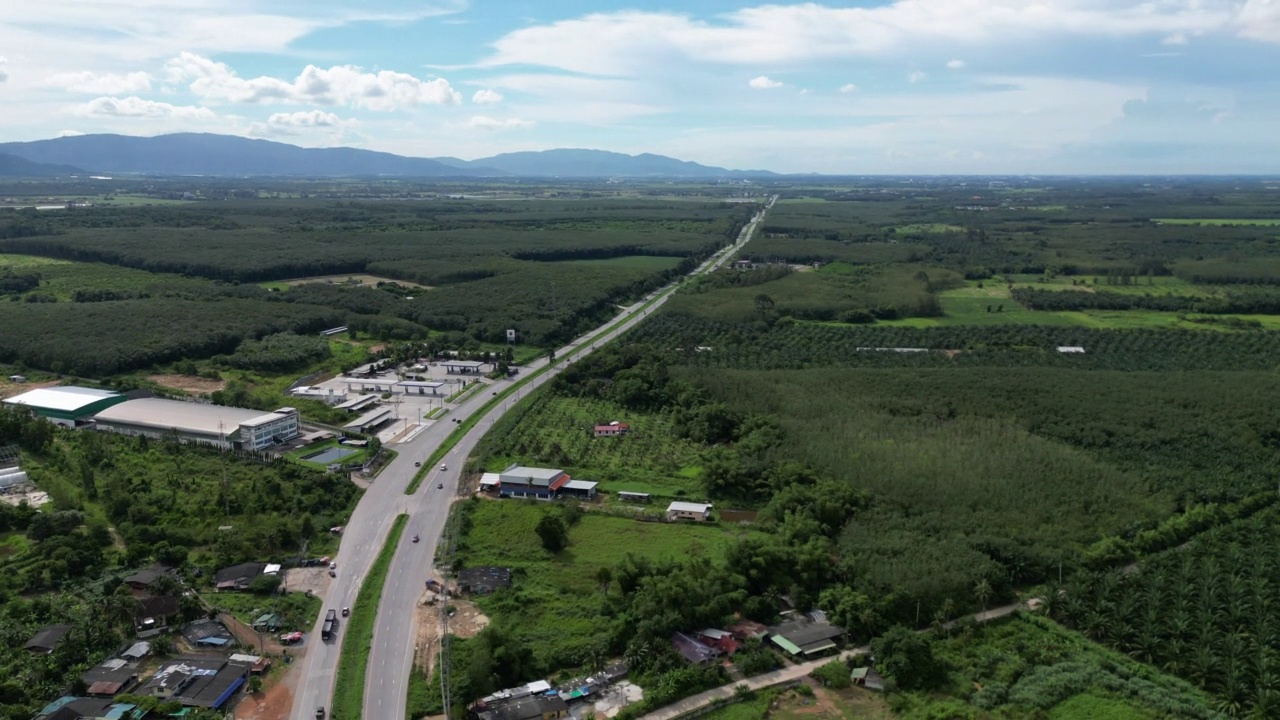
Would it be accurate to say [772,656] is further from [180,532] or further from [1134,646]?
[180,532]

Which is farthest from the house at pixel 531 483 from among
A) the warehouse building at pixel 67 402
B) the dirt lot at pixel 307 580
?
the warehouse building at pixel 67 402

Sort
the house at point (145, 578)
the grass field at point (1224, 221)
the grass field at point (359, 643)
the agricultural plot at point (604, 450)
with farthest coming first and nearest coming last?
the grass field at point (1224, 221)
the agricultural plot at point (604, 450)
the house at point (145, 578)
the grass field at point (359, 643)

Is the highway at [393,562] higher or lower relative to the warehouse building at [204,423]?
lower

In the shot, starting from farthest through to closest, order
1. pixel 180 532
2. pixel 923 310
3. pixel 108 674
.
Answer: pixel 923 310 < pixel 180 532 < pixel 108 674

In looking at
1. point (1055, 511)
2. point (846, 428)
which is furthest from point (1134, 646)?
point (846, 428)

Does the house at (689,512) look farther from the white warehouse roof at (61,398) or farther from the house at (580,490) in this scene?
the white warehouse roof at (61,398)

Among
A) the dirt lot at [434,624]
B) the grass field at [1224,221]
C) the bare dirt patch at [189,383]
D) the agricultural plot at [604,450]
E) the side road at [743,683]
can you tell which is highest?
the grass field at [1224,221]
